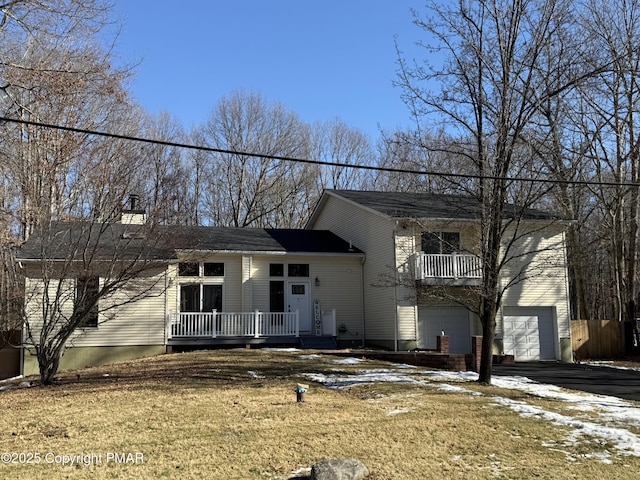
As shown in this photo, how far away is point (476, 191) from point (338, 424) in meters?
6.77

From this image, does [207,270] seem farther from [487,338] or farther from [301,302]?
[487,338]

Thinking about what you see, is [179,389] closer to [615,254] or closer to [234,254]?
[234,254]

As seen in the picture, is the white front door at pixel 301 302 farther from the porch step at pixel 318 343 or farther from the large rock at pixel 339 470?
the large rock at pixel 339 470

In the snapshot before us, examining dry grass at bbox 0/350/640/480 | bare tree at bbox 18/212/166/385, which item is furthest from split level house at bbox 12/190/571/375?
dry grass at bbox 0/350/640/480

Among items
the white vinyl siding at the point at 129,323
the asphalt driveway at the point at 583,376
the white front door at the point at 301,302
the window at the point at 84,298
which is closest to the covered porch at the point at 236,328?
the white vinyl siding at the point at 129,323

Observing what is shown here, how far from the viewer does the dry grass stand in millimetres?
6922

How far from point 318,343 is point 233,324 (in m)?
3.15

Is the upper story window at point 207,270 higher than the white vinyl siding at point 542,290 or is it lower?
higher

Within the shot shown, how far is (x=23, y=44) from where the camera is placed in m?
14.0

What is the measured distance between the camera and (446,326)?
21844 millimetres

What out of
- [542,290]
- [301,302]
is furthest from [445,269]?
[301,302]

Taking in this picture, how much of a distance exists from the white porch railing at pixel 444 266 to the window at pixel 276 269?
5382 mm

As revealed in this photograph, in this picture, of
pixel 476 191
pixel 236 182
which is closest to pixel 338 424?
pixel 476 191

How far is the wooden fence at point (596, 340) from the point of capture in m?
24.2
